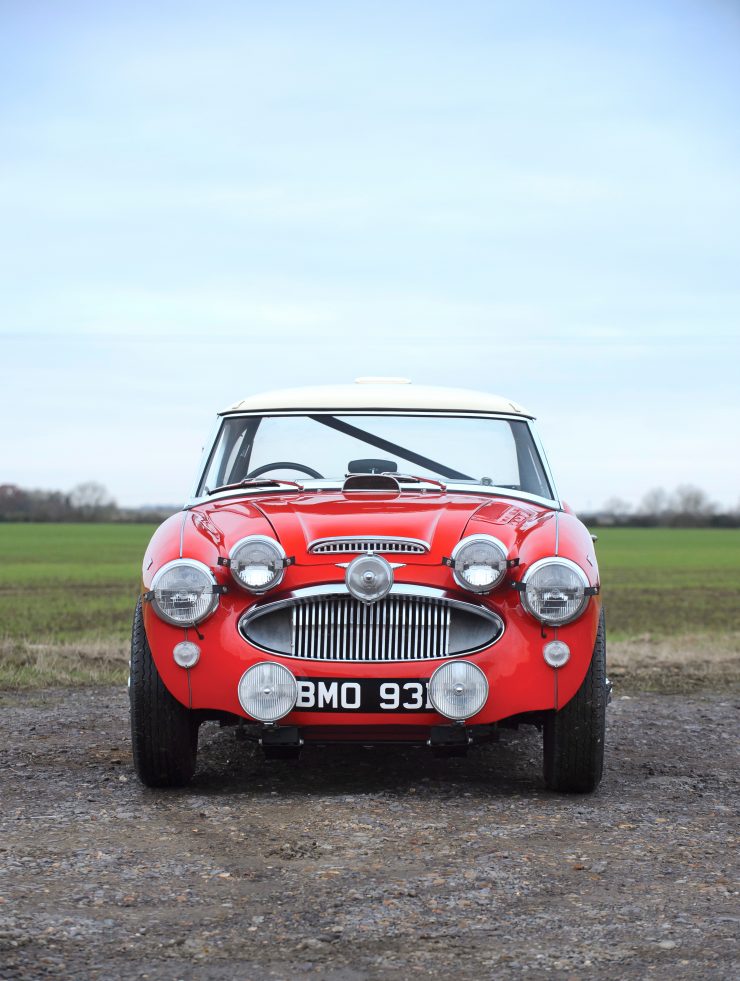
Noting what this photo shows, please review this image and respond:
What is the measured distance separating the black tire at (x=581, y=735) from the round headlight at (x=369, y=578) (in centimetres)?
91

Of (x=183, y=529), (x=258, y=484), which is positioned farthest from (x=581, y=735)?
(x=258, y=484)

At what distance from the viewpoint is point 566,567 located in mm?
4984

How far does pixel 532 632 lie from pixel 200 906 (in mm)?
1899

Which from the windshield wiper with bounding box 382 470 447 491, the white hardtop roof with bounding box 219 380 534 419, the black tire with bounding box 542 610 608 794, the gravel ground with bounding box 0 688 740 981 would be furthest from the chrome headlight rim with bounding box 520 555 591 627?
the white hardtop roof with bounding box 219 380 534 419

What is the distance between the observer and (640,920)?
11.5ft

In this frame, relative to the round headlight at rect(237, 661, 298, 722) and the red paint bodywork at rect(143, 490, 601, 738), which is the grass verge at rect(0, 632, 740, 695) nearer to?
the red paint bodywork at rect(143, 490, 601, 738)

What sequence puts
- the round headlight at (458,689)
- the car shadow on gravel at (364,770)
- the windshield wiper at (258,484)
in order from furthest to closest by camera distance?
1. the windshield wiper at (258,484)
2. the car shadow on gravel at (364,770)
3. the round headlight at (458,689)

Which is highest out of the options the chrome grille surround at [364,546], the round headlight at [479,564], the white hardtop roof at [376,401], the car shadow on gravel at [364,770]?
the white hardtop roof at [376,401]

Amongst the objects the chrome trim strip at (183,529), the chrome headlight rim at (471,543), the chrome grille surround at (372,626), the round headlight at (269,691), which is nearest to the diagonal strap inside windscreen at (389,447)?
the chrome trim strip at (183,529)

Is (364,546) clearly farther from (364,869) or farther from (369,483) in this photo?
(364,869)

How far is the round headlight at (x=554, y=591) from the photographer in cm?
495

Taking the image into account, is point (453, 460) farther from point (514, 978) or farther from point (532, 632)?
point (514, 978)

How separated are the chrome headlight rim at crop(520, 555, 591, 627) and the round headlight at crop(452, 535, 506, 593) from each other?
4.3 inches

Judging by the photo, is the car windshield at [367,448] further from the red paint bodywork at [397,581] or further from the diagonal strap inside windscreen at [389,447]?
the red paint bodywork at [397,581]
